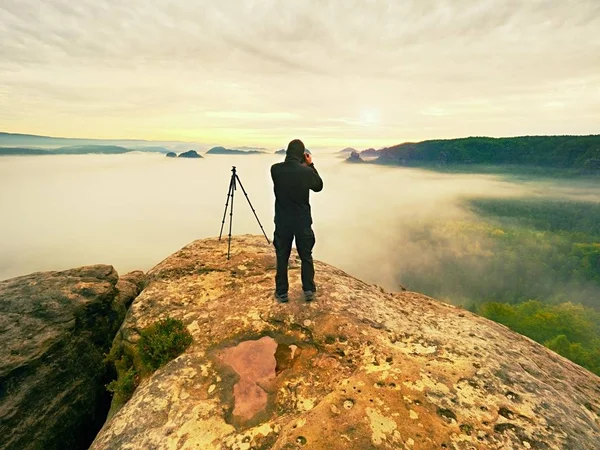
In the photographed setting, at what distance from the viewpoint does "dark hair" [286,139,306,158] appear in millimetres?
9586

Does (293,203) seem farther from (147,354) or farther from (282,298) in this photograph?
(147,354)

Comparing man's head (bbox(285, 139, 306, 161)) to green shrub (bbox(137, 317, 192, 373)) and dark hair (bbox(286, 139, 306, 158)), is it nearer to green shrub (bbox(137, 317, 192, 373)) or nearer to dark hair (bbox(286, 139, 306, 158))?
dark hair (bbox(286, 139, 306, 158))

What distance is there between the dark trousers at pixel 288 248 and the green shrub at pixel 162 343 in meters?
3.11

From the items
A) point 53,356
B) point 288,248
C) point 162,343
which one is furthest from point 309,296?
point 53,356

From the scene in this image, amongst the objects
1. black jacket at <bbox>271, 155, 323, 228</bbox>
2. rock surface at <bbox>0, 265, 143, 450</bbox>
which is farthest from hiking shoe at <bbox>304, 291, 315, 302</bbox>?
rock surface at <bbox>0, 265, 143, 450</bbox>

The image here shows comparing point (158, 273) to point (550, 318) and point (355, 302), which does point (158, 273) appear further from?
point (550, 318)

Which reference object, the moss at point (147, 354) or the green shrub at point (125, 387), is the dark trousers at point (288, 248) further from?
the green shrub at point (125, 387)

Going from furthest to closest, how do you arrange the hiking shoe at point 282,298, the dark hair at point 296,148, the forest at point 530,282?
the forest at point 530,282 < the hiking shoe at point 282,298 < the dark hair at point 296,148

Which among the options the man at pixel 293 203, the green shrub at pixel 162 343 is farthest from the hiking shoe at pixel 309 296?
the green shrub at pixel 162 343

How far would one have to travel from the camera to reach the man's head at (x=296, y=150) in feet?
31.5

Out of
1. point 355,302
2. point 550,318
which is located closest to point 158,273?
point 355,302

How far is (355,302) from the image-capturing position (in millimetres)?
10508

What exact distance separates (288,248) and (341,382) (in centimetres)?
410

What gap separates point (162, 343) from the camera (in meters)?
8.52
